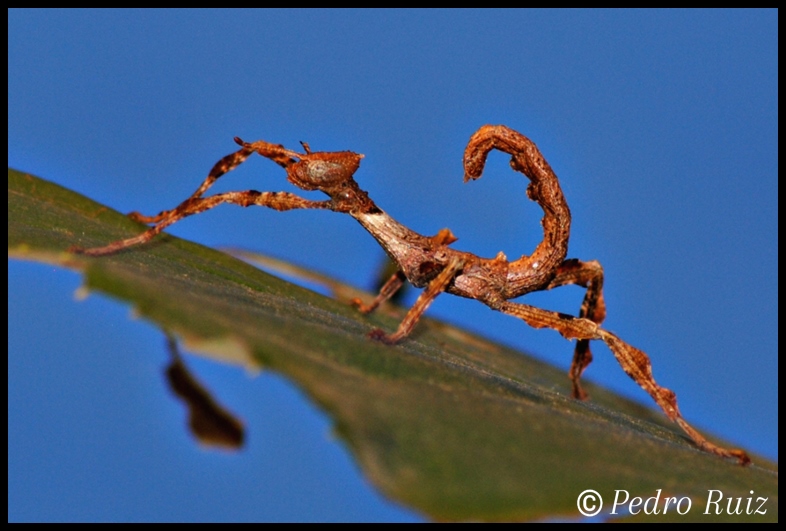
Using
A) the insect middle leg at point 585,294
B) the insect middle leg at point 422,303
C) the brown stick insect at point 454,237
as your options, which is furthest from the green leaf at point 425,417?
the insect middle leg at point 585,294

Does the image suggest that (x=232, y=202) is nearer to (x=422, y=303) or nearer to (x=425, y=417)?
(x=422, y=303)

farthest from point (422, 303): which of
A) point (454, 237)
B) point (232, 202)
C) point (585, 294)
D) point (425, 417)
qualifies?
point (425, 417)

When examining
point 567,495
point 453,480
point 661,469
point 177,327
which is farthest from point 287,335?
point 661,469

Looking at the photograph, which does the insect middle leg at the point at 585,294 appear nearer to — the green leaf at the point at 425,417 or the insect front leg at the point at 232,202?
the green leaf at the point at 425,417

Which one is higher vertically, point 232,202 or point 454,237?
point 454,237

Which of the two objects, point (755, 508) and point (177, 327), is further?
point (755, 508)
